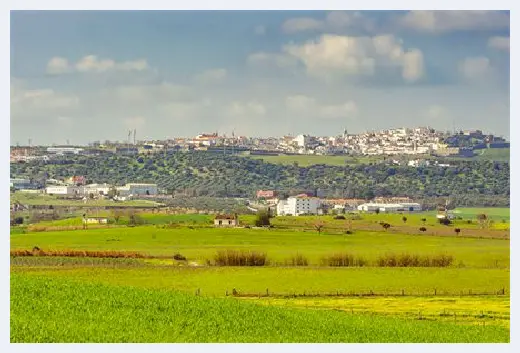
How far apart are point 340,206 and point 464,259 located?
2723 inches

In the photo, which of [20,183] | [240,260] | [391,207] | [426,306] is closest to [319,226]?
[240,260]

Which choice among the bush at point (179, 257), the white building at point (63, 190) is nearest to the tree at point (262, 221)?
the bush at point (179, 257)

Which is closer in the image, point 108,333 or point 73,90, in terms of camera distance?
point 108,333

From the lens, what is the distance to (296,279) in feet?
152

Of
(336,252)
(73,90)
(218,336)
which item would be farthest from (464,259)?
(73,90)

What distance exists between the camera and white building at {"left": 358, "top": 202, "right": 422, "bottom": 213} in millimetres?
122562

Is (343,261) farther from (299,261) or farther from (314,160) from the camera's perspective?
(314,160)

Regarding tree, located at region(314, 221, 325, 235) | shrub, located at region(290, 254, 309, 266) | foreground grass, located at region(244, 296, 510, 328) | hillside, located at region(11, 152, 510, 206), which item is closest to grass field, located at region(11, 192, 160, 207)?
hillside, located at region(11, 152, 510, 206)

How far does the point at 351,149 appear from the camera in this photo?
196125 mm

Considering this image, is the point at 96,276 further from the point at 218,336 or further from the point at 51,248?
the point at 218,336

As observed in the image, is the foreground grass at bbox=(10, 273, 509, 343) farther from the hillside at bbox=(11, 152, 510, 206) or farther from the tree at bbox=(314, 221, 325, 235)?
the hillside at bbox=(11, 152, 510, 206)

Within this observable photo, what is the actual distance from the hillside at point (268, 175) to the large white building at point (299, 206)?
1777 centimetres

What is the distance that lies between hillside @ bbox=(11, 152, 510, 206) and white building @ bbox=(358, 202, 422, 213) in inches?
472

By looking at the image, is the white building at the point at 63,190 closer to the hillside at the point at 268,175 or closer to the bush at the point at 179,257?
the hillside at the point at 268,175
